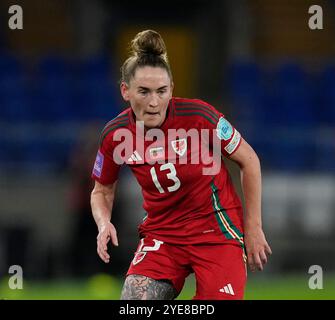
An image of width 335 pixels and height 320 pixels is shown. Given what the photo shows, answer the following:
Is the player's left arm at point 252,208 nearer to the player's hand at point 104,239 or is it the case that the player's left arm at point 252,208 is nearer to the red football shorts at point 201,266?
the red football shorts at point 201,266

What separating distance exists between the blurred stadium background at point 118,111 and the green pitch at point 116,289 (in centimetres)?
2

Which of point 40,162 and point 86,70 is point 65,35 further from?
point 40,162

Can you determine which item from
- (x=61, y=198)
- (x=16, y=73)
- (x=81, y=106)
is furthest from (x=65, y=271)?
(x=16, y=73)

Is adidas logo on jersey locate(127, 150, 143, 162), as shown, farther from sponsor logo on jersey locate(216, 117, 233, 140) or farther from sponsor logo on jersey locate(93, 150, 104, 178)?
sponsor logo on jersey locate(216, 117, 233, 140)

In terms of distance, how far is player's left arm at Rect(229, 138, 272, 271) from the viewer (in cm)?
536

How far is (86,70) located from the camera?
46.4 ft

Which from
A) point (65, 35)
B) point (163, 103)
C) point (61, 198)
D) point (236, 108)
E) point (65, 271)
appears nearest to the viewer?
point (163, 103)

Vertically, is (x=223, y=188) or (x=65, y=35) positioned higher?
(x=65, y=35)

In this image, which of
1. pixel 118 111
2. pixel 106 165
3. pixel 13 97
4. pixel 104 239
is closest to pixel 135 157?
pixel 106 165

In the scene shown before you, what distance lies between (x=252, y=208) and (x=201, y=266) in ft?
1.38

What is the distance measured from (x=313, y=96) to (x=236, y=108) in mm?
1350

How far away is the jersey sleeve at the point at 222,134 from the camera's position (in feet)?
17.4

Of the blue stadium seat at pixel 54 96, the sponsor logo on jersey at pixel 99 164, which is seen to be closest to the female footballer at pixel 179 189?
the sponsor logo on jersey at pixel 99 164

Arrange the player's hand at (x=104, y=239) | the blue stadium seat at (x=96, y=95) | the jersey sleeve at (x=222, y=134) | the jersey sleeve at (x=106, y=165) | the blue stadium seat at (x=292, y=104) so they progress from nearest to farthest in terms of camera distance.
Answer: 1. the player's hand at (x=104, y=239)
2. the jersey sleeve at (x=222, y=134)
3. the jersey sleeve at (x=106, y=165)
4. the blue stadium seat at (x=96, y=95)
5. the blue stadium seat at (x=292, y=104)
